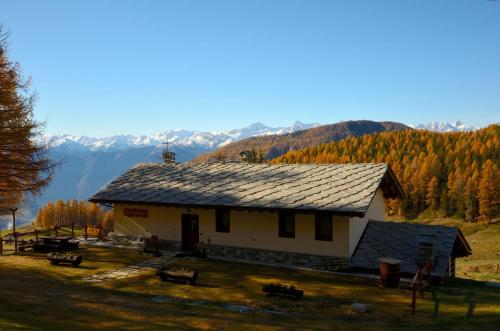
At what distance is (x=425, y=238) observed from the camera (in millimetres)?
21219

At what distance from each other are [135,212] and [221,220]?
19.9 feet

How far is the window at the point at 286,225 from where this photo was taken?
71.7 feet

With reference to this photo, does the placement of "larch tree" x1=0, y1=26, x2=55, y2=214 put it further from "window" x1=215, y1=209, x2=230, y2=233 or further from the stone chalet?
"window" x1=215, y1=209, x2=230, y2=233

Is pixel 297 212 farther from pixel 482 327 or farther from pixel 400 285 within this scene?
pixel 482 327

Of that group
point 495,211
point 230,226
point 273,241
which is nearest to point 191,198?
point 230,226

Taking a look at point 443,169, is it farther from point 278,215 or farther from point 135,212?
point 135,212

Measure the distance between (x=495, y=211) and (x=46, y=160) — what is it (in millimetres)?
71477

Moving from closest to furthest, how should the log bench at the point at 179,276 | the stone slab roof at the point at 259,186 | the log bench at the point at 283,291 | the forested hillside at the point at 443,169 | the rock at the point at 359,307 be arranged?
the rock at the point at 359,307, the log bench at the point at 283,291, the log bench at the point at 179,276, the stone slab roof at the point at 259,186, the forested hillside at the point at 443,169

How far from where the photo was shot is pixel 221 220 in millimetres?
24047

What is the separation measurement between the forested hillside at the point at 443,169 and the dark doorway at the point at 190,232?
35.6 m

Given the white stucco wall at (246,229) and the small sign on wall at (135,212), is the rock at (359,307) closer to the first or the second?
the white stucco wall at (246,229)

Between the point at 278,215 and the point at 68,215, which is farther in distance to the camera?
the point at 68,215

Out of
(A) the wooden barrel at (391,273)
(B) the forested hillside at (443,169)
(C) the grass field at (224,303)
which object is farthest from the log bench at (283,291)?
(B) the forested hillside at (443,169)

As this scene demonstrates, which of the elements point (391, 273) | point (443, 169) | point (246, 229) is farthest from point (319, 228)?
point (443, 169)
